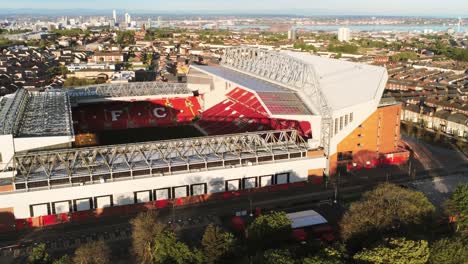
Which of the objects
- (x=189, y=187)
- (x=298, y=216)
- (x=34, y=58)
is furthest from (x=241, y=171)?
(x=34, y=58)

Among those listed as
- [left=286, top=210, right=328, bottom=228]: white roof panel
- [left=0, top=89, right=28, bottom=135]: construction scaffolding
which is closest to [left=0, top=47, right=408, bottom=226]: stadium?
[left=0, top=89, right=28, bottom=135]: construction scaffolding

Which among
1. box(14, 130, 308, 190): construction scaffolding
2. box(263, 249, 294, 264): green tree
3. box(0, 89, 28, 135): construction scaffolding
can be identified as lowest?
box(263, 249, 294, 264): green tree

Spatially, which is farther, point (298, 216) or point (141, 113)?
point (141, 113)

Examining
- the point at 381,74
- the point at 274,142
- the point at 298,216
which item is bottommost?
the point at 298,216

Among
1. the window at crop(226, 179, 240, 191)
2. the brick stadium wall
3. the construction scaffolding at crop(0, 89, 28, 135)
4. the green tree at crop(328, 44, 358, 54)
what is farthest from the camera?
the green tree at crop(328, 44, 358, 54)

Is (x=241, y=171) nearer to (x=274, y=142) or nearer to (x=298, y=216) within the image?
(x=274, y=142)

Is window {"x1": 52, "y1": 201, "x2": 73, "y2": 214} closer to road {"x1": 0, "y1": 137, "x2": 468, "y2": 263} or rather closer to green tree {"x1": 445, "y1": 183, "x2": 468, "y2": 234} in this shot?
road {"x1": 0, "y1": 137, "x2": 468, "y2": 263}

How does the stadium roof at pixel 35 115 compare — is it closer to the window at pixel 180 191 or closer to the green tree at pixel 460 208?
the window at pixel 180 191
